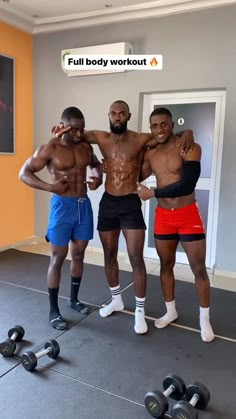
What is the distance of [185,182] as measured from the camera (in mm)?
2354

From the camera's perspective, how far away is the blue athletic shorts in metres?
2.60

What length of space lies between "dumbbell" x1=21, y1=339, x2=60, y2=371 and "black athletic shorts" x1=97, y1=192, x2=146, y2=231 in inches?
36.4

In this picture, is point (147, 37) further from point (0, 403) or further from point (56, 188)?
point (0, 403)

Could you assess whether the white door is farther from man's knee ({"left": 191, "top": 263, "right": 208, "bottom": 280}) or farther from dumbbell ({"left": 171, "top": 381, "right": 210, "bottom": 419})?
dumbbell ({"left": 171, "top": 381, "right": 210, "bottom": 419})

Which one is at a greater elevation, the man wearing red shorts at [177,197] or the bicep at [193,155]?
the bicep at [193,155]

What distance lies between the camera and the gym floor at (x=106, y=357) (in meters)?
1.84

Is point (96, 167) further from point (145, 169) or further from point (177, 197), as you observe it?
point (177, 197)

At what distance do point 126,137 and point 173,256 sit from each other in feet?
3.11

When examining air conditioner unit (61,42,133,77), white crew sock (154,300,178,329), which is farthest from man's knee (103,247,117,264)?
air conditioner unit (61,42,133,77)

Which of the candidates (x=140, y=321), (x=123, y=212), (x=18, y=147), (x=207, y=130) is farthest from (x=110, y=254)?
(x=18, y=147)

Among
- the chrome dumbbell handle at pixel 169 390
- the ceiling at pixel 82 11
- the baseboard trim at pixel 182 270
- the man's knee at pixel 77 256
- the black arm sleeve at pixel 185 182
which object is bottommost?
the baseboard trim at pixel 182 270

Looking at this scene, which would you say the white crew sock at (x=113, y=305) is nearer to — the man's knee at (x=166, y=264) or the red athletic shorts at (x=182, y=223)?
the man's knee at (x=166, y=264)

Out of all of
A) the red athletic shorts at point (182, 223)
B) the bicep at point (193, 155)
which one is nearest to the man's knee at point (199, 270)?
the red athletic shorts at point (182, 223)

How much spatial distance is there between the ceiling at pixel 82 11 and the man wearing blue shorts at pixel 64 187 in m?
2.03
